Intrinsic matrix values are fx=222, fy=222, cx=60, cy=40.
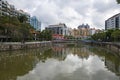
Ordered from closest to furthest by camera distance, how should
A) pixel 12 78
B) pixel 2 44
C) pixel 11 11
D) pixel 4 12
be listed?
pixel 12 78 < pixel 2 44 < pixel 4 12 < pixel 11 11

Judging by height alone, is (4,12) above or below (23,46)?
above

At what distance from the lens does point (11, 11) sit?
8700cm

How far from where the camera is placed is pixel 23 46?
2195 inches

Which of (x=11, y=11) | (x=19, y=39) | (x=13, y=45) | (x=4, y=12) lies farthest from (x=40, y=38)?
(x=13, y=45)

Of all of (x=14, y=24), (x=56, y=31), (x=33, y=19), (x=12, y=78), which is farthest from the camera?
(x=56, y=31)

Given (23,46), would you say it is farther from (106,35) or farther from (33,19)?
(33,19)

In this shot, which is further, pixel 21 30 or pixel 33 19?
pixel 33 19

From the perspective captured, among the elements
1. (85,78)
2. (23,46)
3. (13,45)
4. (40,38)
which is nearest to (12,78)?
(85,78)

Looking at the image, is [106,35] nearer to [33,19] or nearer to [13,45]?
[13,45]

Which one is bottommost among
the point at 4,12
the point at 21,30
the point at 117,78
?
the point at 117,78

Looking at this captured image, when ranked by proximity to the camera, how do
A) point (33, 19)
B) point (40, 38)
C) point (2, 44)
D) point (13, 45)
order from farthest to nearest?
point (33, 19)
point (40, 38)
point (13, 45)
point (2, 44)

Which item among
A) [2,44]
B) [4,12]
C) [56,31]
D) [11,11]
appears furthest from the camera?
[56,31]

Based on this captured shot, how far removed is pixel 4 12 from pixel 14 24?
2453 cm

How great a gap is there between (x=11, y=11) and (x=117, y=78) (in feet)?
244
